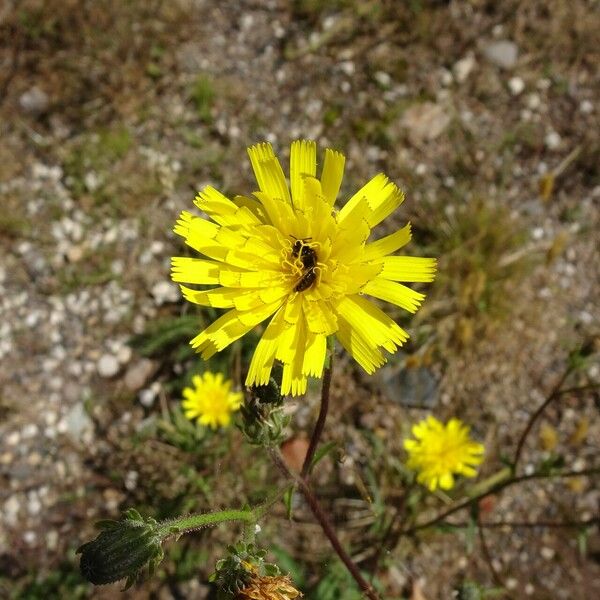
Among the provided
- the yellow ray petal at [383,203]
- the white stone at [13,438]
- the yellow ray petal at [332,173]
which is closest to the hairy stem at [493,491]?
the yellow ray petal at [383,203]

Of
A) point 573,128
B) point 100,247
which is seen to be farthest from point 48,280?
point 573,128

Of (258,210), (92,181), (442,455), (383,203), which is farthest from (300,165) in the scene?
(92,181)

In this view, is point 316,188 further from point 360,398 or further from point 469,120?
point 469,120

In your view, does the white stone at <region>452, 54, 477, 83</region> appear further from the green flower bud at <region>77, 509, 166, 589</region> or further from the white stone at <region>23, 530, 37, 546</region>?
the white stone at <region>23, 530, 37, 546</region>

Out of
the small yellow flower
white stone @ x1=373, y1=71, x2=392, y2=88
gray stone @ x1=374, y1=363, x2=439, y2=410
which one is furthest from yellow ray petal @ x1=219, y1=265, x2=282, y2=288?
white stone @ x1=373, y1=71, x2=392, y2=88

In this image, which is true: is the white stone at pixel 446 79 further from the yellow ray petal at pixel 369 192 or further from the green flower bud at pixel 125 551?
the green flower bud at pixel 125 551

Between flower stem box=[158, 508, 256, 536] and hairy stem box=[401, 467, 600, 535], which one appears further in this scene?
hairy stem box=[401, 467, 600, 535]

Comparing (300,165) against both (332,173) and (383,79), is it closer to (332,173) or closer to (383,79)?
(332,173)
